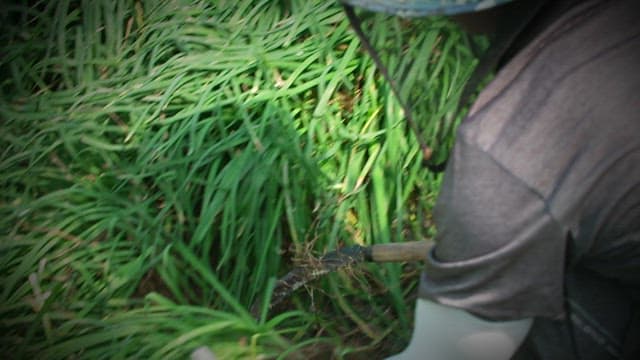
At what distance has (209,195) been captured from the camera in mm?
2477

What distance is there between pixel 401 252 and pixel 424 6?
3.41 ft

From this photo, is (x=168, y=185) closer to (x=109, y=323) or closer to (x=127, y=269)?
(x=127, y=269)

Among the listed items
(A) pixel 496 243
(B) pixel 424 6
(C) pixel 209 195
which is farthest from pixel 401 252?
(B) pixel 424 6

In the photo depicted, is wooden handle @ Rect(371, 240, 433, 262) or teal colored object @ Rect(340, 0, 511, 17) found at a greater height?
teal colored object @ Rect(340, 0, 511, 17)

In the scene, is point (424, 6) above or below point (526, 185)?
above

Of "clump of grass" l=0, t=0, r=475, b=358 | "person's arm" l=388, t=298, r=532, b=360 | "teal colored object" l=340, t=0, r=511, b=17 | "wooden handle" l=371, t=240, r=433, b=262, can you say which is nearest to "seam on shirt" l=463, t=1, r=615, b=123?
"teal colored object" l=340, t=0, r=511, b=17

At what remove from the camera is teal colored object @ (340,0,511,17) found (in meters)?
1.01

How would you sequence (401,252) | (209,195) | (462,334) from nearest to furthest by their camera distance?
(462,334) → (401,252) → (209,195)

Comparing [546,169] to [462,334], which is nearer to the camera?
[546,169]

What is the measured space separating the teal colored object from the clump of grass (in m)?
1.26

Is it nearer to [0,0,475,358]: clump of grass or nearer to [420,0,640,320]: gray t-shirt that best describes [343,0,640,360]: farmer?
[420,0,640,320]: gray t-shirt

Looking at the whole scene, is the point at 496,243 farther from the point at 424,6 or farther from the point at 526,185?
the point at 424,6

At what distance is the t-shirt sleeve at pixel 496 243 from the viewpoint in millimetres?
1021

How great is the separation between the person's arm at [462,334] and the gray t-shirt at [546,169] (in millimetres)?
41
